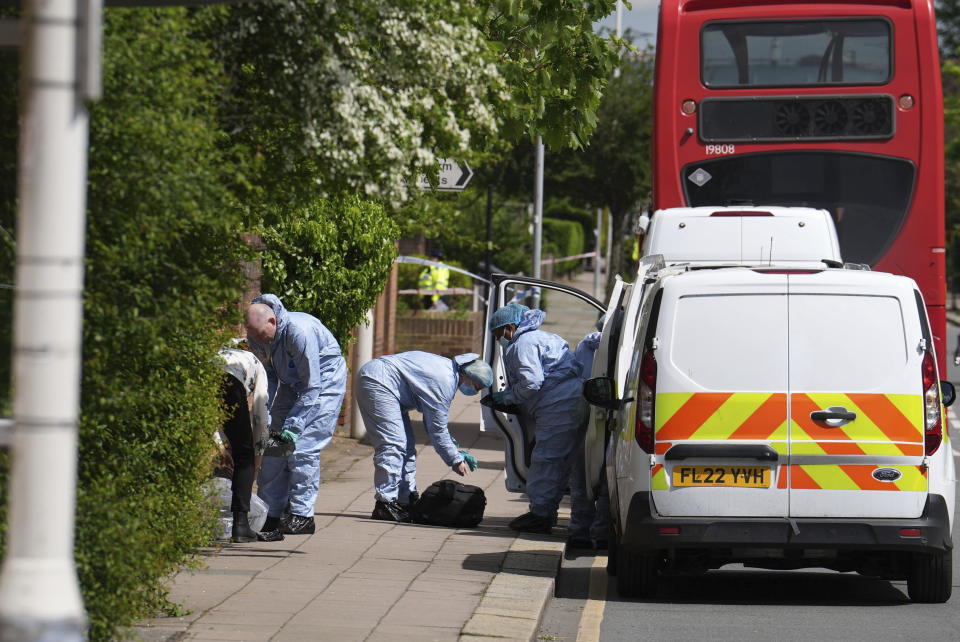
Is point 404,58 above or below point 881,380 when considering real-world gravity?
above

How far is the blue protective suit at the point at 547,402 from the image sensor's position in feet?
34.9

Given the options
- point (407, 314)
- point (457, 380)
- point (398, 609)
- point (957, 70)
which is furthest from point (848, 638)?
point (957, 70)

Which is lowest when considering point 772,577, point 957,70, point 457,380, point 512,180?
point 772,577

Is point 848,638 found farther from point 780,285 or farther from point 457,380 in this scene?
point 457,380

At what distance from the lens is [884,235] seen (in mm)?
13672

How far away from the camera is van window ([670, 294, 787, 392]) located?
801 centimetres

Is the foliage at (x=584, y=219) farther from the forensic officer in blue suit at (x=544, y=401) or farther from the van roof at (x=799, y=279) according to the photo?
the van roof at (x=799, y=279)

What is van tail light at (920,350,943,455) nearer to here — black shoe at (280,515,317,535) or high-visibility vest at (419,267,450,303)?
black shoe at (280,515,317,535)

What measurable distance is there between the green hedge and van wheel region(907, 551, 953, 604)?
4089cm

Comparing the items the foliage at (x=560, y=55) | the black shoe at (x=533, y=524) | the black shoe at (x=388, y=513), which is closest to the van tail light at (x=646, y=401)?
the foliage at (x=560, y=55)

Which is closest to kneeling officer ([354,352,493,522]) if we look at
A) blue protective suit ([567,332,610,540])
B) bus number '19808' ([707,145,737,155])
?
blue protective suit ([567,332,610,540])

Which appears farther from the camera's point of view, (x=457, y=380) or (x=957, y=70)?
(x=957, y=70)

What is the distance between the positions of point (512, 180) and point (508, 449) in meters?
27.1

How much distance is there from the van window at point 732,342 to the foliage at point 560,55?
2.02m
